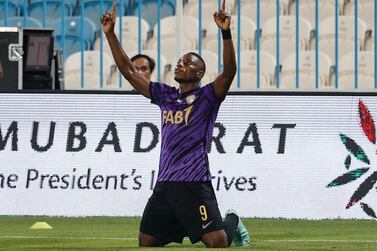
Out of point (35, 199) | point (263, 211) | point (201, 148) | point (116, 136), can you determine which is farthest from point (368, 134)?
point (201, 148)

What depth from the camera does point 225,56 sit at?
8.52 m

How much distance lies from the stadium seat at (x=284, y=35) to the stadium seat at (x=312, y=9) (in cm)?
11

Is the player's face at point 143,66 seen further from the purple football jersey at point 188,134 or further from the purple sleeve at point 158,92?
the purple football jersey at point 188,134

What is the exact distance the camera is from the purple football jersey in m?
8.88

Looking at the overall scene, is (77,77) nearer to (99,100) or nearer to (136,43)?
(136,43)

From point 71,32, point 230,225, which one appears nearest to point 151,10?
point 71,32

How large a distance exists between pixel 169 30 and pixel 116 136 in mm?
3846

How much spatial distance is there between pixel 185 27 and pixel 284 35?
137 cm

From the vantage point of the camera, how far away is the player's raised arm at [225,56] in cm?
816

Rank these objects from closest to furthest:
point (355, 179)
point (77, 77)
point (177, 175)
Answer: point (177, 175), point (355, 179), point (77, 77)

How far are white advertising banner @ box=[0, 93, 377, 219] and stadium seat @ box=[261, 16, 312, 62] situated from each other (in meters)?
3.04

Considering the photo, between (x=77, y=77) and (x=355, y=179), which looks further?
(x=77, y=77)

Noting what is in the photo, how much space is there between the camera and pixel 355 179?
42.8 ft

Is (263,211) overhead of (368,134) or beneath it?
beneath
